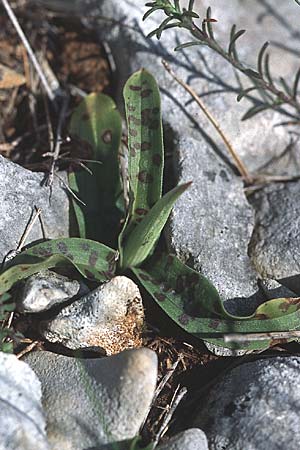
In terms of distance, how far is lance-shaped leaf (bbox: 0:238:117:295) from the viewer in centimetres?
191

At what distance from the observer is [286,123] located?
2.62 m

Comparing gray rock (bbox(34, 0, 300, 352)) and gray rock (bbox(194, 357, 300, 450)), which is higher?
gray rock (bbox(34, 0, 300, 352))

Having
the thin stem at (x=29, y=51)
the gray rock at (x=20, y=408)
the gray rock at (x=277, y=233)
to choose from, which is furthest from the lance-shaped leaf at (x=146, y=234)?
the thin stem at (x=29, y=51)

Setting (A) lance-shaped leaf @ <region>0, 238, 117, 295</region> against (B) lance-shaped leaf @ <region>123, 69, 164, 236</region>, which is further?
(B) lance-shaped leaf @ <region>123, 69, 164, 236</region>

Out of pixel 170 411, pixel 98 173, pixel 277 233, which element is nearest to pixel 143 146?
pixel 98 173

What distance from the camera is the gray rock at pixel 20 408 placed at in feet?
5.34

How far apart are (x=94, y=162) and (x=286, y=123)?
842mm

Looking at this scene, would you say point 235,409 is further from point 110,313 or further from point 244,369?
A: point 110,313

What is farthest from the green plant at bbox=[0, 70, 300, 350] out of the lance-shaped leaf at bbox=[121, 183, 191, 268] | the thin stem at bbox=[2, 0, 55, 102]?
the thin stem at bbox=[2, 0, 55, 102]

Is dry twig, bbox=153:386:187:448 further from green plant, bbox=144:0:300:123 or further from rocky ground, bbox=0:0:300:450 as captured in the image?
green plant, bbox=144:0:300:123

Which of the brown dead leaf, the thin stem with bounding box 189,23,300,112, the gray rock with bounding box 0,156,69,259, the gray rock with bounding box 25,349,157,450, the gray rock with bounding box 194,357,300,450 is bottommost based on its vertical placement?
the gray rock with bounding box 194,357,300,450

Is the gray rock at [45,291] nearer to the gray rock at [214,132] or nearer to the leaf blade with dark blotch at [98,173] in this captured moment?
the leaf blade with dark blotch at [98,173]

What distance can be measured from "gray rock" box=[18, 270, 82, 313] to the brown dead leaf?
1.07 metres

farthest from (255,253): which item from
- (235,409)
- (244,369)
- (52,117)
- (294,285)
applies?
(52,117)
